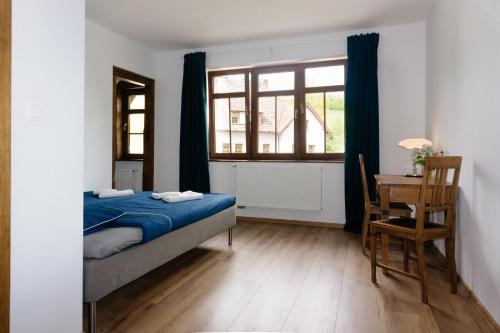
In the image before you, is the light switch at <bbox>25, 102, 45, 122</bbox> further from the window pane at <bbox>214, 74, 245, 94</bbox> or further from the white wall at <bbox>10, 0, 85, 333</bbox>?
the window pane at <bbox>214, 74, 245, 94</bbox>

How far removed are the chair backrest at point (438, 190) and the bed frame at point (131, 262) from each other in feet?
5.53

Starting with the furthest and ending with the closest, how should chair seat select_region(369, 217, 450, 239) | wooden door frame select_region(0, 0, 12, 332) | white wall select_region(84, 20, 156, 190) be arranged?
white wall select_region(84, 20, 156, 190) → chair seat select_region(369, 217, 450, 239) → wooden door frame select_region(0, 0, 12, 332)

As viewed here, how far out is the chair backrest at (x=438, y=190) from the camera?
209 cm

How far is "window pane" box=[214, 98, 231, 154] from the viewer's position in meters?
4.96

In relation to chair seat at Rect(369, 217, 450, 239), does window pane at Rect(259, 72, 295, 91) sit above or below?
above

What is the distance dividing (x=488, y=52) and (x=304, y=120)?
8.72 feet

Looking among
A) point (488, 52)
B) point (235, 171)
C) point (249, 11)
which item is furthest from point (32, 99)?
point (235, 171)

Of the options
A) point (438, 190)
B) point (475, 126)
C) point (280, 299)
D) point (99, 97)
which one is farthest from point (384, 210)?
point (99, 97)

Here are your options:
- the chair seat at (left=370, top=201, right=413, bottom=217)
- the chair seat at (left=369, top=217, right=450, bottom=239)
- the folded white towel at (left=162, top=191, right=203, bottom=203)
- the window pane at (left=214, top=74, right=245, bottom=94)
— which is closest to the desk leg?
the chair seat at (left=369, top=217, right=450, bottom=239)

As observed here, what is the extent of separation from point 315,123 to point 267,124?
0.70 metres

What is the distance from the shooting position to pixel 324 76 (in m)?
4.42

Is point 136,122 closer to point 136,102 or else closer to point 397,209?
point 136,102

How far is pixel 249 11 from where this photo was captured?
3648 mm

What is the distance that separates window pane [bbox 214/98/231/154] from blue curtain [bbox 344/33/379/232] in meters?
1.79
